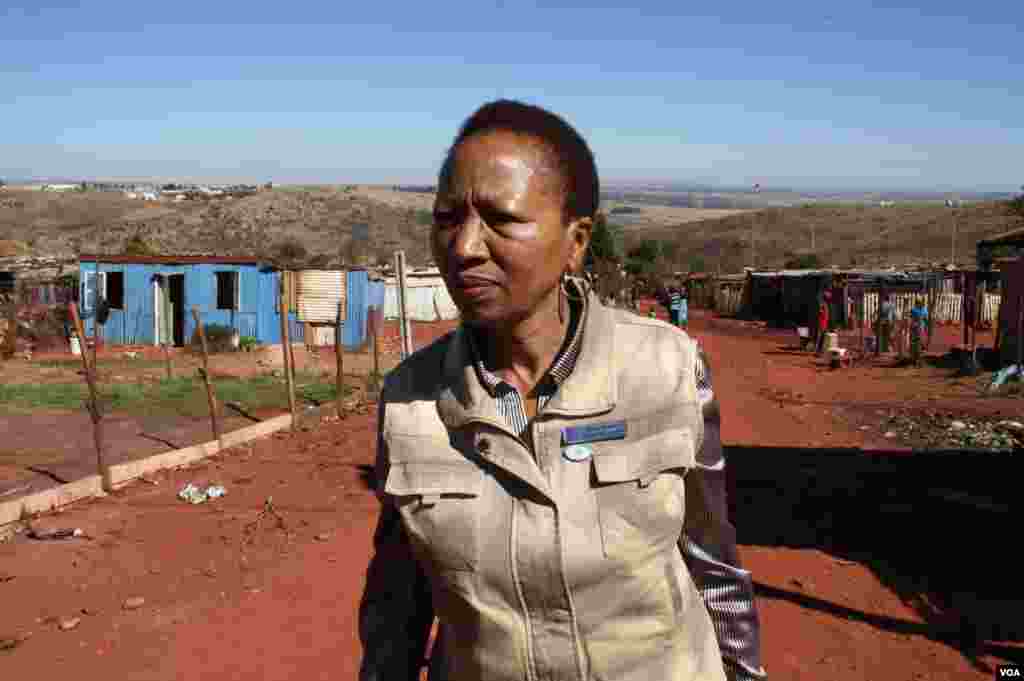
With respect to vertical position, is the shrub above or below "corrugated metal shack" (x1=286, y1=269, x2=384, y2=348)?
below

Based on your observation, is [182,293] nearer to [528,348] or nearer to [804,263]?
[528,348]

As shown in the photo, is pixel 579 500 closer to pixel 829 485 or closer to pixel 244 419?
pixel 829 485

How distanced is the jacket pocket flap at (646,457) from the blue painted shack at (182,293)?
2453cm

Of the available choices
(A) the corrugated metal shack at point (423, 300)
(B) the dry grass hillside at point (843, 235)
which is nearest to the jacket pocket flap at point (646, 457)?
(A) the corrugated metal shack at point (423, 300)

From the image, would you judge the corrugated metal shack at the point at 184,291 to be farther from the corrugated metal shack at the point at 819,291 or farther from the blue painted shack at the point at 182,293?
the corrugated metal shack at the point at 819,291

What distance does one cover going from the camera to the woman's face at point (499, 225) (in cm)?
147

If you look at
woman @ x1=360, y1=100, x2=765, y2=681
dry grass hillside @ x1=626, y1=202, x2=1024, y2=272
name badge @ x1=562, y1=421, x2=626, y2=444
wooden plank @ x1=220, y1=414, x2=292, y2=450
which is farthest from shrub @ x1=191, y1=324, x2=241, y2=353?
dry grass hillside @ x1=626, y1=202, x2=1024, y2=272

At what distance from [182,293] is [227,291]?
1392 millimetres

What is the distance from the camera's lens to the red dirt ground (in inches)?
205

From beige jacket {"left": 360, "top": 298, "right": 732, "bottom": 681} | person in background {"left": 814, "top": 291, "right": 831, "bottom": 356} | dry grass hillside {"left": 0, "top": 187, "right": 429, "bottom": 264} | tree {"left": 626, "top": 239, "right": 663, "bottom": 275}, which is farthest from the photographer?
dry grass hillside {"left": 0, "top": 187, "right": 429, "bottom": 264}

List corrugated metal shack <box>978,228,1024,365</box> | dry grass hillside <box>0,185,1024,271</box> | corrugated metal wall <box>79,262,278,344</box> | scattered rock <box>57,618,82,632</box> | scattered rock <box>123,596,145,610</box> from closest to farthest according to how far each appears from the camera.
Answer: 1. scattered rock <box>57,618,82,632</box>
2. scattered rock <box>123,596,145,610</box>
3. corrugated metal shack <box>978,228,1024,365</box>
4. corrugated metal wall <box>79,262,278,344</box>
5. dry grass hillside <box>0,185,1024,271</box>

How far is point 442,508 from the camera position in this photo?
1438 millimetres

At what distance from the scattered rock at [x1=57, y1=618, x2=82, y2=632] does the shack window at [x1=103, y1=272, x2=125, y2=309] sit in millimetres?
21193

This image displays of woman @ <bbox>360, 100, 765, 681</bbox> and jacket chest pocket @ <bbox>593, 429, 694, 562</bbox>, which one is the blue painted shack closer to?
woman @ <bbox>360, 100, 765, 681</bbox>
